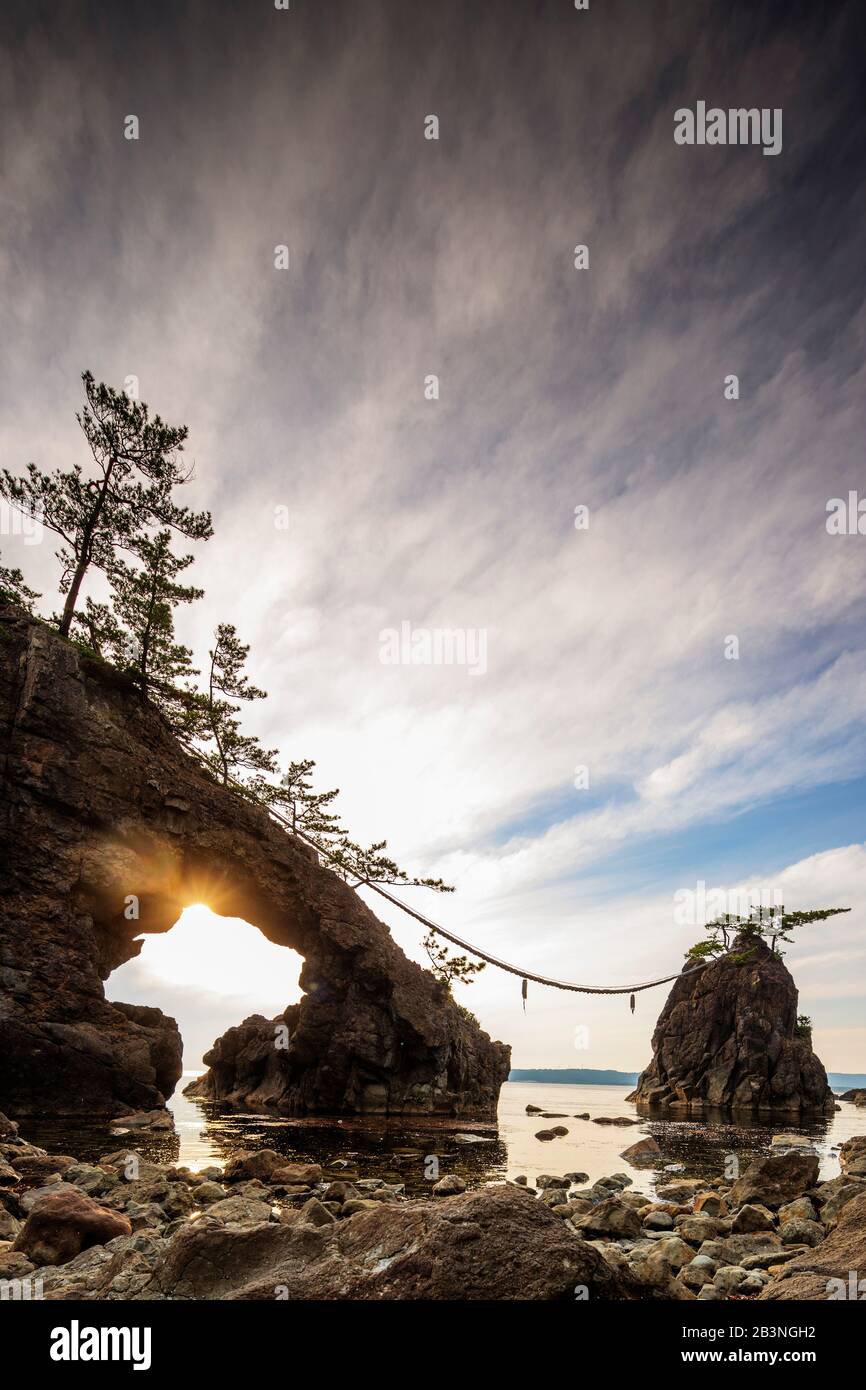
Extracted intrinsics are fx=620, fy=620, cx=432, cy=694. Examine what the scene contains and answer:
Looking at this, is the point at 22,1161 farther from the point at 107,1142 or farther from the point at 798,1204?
the point at 798,1204

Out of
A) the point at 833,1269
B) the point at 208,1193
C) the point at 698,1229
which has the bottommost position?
the point at 208,1193

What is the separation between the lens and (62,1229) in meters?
5.40

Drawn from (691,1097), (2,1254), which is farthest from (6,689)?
(691,1097)

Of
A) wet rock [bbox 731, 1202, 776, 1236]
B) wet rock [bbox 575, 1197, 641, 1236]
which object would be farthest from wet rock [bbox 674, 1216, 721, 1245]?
wet rock [bbox 575, 1197, 641, 1236]

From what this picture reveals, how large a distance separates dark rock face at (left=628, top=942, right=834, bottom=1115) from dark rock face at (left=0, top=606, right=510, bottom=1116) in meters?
21.7

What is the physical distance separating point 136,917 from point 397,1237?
2172 cm

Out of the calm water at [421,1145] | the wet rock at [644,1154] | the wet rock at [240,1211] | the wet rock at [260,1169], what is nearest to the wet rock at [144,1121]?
the calm water at [421,1145]

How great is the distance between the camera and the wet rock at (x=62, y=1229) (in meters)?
5.27

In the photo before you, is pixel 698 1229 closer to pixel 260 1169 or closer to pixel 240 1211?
pixel 240 1211

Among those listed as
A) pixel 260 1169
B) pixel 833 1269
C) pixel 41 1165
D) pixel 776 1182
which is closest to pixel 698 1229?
pixel 833 1269

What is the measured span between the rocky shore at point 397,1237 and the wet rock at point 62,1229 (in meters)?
0.01

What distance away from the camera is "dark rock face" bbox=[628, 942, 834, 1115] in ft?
139

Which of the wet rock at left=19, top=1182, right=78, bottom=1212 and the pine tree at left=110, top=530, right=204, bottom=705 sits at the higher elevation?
the pine tree at left=110, top=530, right=204, bottom=705

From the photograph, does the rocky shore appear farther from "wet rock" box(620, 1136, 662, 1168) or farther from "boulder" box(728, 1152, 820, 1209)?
"wet rock" box(620, 1136, 662, 1168)
